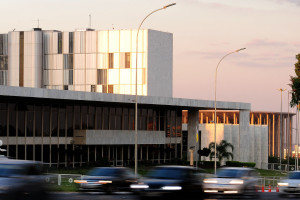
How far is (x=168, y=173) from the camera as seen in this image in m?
27.5

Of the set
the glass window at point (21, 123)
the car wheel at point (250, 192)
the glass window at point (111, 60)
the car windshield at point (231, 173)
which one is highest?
the glass window at point (111, 60)

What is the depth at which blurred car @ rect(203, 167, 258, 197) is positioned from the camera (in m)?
33.3

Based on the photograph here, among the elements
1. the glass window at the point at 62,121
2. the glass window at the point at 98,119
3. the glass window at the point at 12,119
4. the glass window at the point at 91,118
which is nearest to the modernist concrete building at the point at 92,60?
the glass window at the point at 98,119

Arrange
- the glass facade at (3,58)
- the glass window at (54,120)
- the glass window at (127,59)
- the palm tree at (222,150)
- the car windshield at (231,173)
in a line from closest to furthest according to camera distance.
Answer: the car windshield at (231,173) < the glass window at (54,120) < the palm tree at (222,150) < the glass window at (127,59) < the glass facade at (3,58)

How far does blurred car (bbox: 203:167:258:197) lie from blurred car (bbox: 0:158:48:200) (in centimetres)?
1195

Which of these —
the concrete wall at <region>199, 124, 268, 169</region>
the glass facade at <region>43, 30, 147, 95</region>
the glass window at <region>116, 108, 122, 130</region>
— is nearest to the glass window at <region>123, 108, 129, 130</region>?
the glass window at <region>116, 108, 122, 130</region>

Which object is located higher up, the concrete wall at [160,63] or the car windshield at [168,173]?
the concrete wall at [160,63]

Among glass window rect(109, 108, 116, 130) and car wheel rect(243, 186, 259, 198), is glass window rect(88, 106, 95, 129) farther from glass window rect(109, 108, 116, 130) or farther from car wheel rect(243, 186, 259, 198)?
car wheel rect(243, 186, 259, 198)

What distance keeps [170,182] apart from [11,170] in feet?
22.6

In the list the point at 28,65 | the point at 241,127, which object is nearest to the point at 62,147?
the point at 241,127

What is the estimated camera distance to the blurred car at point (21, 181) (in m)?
21.1

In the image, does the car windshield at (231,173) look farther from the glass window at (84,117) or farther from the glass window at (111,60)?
the glass window at (111,60)

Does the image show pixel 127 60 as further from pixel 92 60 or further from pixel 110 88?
pixel 92 60

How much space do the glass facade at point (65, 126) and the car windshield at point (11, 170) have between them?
42507 mm
